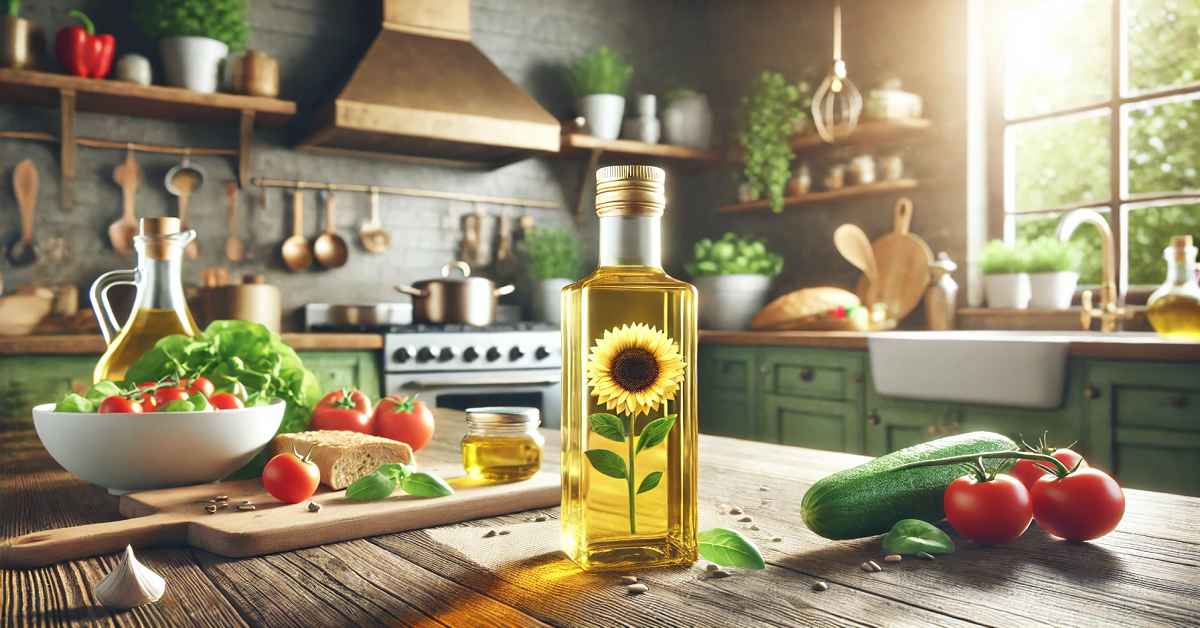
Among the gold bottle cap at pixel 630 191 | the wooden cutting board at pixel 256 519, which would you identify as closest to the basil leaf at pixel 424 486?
the wooden cutting board at pixel 256 519

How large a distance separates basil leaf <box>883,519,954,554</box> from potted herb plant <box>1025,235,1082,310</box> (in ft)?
8.84

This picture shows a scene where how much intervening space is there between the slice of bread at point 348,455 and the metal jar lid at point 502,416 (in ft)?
0.25

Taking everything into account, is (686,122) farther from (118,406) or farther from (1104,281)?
(118,406)

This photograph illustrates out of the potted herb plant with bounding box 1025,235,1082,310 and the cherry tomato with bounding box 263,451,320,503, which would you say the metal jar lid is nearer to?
the cherry tomato with bounding box 263,451,320,503

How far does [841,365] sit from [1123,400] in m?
0.86

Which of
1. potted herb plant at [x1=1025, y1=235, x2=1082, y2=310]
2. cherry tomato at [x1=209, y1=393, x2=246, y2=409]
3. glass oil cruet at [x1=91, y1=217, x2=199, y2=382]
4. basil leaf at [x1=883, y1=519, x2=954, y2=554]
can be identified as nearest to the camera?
basil leaf at [x1=883, y1=519, x2=954, y2=554]

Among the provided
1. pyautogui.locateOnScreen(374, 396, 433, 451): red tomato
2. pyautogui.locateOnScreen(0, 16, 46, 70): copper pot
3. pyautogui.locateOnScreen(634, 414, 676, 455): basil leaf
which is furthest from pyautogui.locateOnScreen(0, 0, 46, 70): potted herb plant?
pyautogui.locateOnScreen(634, 414, 676, 455): basil leaf

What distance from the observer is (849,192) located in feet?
11.5

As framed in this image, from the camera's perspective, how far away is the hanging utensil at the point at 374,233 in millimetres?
3662

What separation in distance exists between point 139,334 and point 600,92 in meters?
3.16

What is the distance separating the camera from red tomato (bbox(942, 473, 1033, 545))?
60cm

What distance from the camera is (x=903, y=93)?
334 centimetres

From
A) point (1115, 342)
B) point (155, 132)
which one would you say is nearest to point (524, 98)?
point (155, 132)

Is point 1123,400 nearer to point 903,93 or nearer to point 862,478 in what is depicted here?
point 903,93
